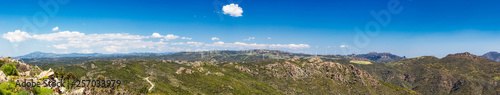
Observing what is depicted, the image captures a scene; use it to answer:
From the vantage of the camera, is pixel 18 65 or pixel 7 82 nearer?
pixel 7 82

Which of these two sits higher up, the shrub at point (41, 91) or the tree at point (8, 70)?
the tree at point (8, 70)

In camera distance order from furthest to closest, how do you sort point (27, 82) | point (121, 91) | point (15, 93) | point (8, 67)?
1. point (121, 91)
2. point (8, 67)
3. point (27, 82)
4. point (15, 93)

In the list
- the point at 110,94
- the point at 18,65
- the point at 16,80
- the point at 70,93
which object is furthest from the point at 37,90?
the point at 18,65

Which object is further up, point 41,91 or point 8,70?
point 8,70

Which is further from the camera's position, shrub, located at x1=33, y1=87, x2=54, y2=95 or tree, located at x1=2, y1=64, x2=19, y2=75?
tree, located at x1=2, y1=64, x2=19, y2=75

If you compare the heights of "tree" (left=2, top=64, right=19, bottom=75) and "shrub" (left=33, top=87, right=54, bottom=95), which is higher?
"tree" (left=2, top=64, right=19, bottom=75)

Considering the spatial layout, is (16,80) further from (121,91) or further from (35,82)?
(121,91)

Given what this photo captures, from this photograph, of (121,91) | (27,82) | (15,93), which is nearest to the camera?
(15,93)

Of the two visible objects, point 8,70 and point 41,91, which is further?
point 8,70

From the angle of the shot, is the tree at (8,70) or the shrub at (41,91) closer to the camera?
the shrub at (41,91)

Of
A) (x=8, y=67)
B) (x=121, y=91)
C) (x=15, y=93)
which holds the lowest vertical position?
(x=121, y=91)

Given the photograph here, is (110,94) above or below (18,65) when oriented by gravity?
below
